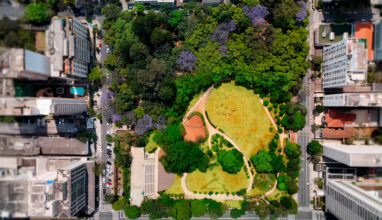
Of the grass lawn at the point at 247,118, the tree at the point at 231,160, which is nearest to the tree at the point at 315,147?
the grass lawn at the point at 247,118

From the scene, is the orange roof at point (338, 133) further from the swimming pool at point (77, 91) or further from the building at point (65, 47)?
the swimming pool at point (77, 91)

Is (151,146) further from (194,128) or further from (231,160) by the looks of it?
(231,160)

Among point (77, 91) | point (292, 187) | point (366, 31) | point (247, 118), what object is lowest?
point (292, 187)

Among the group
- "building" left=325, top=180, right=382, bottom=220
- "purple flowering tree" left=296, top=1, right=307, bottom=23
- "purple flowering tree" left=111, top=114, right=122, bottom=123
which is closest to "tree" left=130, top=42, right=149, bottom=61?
"purple flowering tree" left=111, top=114, right=122, bottom=123

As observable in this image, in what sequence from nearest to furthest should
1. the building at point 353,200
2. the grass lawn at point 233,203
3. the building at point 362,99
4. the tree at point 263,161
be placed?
the building at point 353,200 → the building at point 362,99 → the tree at point 263,161 → the grass lawn at point 233,203

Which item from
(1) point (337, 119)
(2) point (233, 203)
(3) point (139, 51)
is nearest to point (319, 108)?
(1) point (337, 119)

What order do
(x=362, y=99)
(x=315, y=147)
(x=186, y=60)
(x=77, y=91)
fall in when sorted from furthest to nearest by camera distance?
(x=77, y=91), (x=315, y=147), (x=186, y=60), (x=362, y=99)
